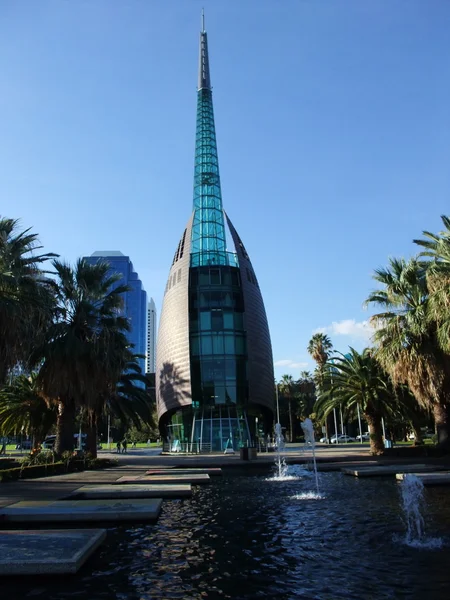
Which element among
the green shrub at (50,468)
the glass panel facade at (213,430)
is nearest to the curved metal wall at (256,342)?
the glass panel facade at (213,430)

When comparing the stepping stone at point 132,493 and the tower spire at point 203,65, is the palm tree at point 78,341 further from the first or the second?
the tower spire at point 203,65

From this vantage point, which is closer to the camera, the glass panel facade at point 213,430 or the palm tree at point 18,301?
the palm tree at point 18,301

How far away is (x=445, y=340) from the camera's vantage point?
21.7m

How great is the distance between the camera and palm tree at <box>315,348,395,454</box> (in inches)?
1201

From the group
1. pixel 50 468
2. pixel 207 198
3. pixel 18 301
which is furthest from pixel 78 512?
pixel 207 198

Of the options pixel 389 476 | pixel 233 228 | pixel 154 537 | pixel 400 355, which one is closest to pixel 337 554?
pixel 154 537

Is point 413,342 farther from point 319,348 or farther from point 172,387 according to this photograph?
point 319,348

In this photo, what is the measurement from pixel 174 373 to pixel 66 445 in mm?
30197

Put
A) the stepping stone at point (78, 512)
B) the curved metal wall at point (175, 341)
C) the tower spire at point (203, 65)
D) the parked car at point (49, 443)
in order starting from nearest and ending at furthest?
the stepping stone at point (78, 512)
the curved metal wall at point (175, 341)
the parked car at point (49, 443)
the tower spire at point (203, 65)

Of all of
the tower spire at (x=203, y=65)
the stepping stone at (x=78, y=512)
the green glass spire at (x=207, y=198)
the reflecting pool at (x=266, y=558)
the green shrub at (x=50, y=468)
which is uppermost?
the tower spire at (x=203, y=65)

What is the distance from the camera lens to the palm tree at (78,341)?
2297cm

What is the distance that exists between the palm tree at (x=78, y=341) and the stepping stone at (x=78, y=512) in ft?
38.4

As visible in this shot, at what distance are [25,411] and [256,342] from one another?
94.8 ft

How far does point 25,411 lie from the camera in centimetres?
3203
